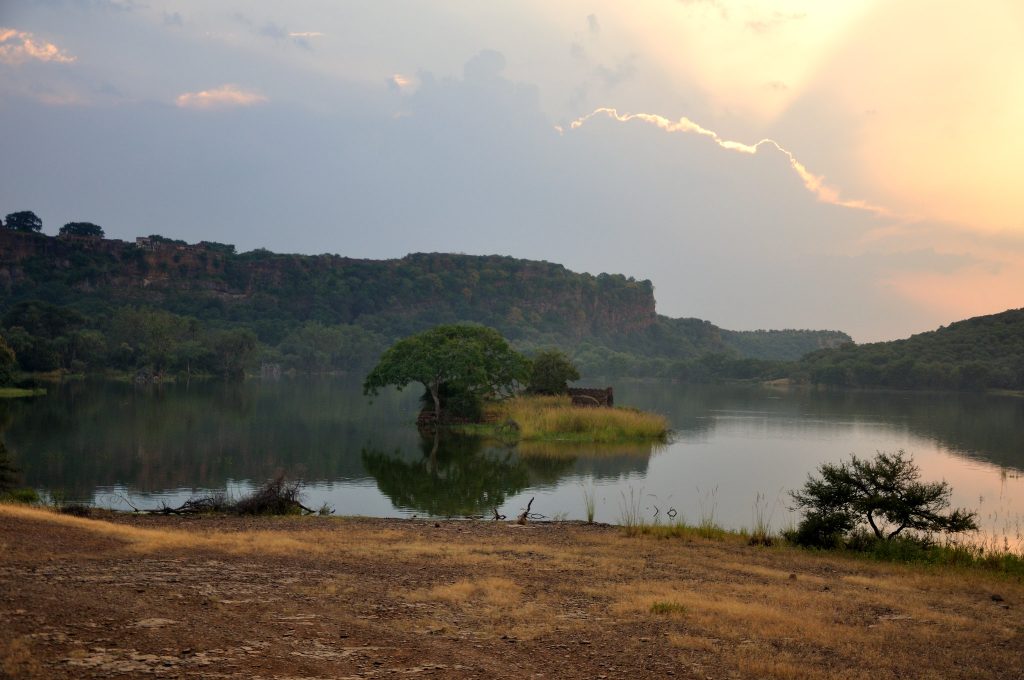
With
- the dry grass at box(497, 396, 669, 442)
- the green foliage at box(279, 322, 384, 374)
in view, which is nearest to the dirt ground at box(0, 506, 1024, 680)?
the dry grass at box(497, 396, 669, 442)

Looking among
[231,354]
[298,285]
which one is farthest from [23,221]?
[231,354]

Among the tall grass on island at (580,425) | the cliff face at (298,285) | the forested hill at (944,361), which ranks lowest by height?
the tall grass on island at (580,425)

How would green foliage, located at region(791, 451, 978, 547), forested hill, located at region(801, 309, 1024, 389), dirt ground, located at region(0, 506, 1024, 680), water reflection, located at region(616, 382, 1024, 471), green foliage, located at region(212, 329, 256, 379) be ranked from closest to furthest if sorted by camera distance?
dirt ground, located at region(0, 506, 1024, 680) → green foliage, located at region(791, 451, 978, 547) → water reflection, located at region(616, 382, 1024, 471) → green foliage, located at region(212, 329, 256, 379) → forested hill, located at region(801, 309, 1024, 389)

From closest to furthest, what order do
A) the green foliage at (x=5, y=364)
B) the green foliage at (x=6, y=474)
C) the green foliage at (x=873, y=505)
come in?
the green foliage at (x=873, y=505), the green foliage at (x=6, y=474), the green foliage at (x=5, y=364)

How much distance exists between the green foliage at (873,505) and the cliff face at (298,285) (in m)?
142

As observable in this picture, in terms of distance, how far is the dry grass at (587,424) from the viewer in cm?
3600

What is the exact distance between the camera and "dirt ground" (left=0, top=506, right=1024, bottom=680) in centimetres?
676

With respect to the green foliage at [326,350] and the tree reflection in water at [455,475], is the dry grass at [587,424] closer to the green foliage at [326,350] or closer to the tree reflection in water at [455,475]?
the tree reflection in water at [455,475]

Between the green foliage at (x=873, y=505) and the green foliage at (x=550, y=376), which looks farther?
the green foliage at (x=550, y=376)

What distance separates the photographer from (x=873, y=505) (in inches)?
564

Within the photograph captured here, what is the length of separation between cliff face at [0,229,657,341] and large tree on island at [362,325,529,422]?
4474 inches

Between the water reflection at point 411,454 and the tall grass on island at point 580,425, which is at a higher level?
the tall grass on island at point 580,425

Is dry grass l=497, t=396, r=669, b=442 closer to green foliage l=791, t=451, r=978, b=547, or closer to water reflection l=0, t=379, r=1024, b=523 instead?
water reflection l=0, t=379, r=1024, b=523

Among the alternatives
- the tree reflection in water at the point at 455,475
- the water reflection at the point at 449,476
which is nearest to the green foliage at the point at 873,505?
the tree reflection in water at the point at 455,475
